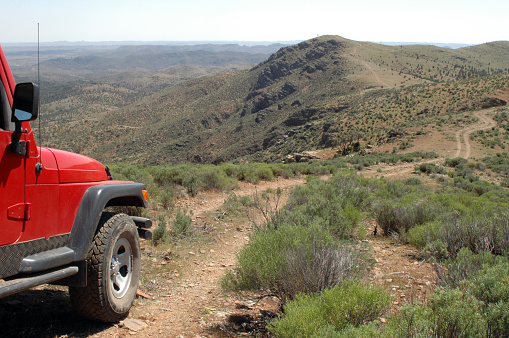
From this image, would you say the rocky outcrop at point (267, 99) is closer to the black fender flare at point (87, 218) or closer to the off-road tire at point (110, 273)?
the off-road tire at point (110, 273)

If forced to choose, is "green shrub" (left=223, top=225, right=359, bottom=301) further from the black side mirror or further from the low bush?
the black side mirror

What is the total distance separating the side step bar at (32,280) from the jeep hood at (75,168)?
0.82 metres

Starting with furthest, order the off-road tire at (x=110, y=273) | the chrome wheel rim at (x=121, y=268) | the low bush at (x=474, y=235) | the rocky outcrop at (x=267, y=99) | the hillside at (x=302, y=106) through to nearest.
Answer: the rocky outcrop at (x=267, y=99) → the hillside at (x=302, y=106) → the low bush at (x=474, y=235) → the chrome wheel rim at (x=121, y=268) → the off-road tire at (x=110, y=273)

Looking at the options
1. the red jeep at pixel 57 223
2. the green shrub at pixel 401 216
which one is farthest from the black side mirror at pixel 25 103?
the green shrub at pixel 401 216

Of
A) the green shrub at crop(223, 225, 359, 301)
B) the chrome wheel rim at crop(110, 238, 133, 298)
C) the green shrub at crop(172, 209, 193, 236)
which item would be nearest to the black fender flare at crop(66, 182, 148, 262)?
the chrome wheel rim at crop(110, 238, 133, 298)

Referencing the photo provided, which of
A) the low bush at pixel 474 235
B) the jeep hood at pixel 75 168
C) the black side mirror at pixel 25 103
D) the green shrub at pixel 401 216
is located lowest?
the green shrub at pixel 401 216

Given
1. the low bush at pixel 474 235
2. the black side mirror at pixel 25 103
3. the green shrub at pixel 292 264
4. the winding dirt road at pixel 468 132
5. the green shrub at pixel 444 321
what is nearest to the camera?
the green shrub at pixel 444 321

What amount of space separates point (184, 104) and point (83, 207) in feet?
330

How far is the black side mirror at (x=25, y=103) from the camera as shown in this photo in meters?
2.79

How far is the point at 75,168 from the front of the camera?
3566 millimetres

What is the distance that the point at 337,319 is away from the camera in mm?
2936

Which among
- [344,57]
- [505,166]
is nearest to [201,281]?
[505,166]

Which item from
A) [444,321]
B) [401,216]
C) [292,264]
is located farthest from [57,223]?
[401,216]

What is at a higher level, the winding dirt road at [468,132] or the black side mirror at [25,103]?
the black side mirror at [25,103]
